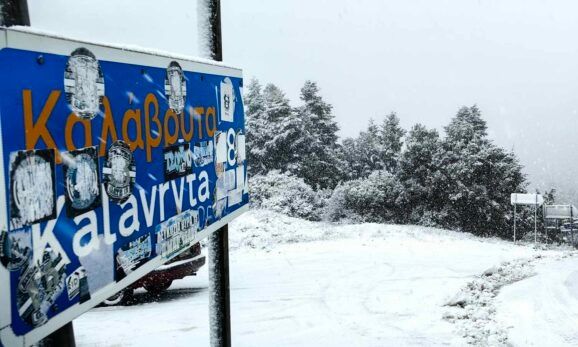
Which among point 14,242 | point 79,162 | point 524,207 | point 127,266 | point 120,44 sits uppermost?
point 120,44

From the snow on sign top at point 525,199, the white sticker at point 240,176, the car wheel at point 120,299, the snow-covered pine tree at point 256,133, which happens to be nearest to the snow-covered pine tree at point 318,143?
the snow-covered pine tree at point 256,133

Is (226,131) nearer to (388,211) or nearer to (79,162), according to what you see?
(79,162)

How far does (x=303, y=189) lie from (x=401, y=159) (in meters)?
12.5

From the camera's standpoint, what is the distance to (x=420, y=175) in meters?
36.9

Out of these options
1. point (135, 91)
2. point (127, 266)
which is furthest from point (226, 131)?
point (127, 266)

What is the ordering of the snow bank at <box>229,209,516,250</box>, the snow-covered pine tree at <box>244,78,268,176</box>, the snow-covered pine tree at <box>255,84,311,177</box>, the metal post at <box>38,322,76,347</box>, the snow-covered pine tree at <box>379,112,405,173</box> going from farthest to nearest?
the snow-covered pine tree at <box>379,112,405,173</box> → the snow-covered pine tree at <box>244,78,268,176</box> → the snow-covered pine tree at <box>255,84,311,177</box> → the snow bank at <box>229,209,516,250</box> → the metal post at <box>38,322,76,347</box>

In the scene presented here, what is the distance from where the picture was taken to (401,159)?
37094 millimetres

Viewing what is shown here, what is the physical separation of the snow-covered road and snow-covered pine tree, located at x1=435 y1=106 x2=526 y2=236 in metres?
27.0

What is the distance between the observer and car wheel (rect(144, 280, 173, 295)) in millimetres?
9219

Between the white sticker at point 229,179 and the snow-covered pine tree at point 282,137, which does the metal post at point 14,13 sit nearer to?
the white sticker at point 229,179

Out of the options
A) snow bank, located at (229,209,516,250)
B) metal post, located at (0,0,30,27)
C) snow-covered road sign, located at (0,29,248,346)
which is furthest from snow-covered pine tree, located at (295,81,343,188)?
metal post, located at (0,0,30,27)

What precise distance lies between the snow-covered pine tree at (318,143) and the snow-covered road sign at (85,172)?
38.6 m

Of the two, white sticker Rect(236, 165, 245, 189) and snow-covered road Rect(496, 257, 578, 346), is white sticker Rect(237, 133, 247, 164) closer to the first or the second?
white sticker Rect(236, 165, 245, 189)

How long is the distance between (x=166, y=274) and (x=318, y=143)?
117ft
